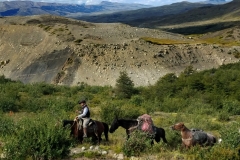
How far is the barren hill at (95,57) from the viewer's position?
4706cm

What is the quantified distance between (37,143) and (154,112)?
13.0 m

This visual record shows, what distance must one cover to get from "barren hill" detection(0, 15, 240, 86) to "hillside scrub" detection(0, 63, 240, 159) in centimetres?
1000

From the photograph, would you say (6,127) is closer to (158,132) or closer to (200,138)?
(158,132)

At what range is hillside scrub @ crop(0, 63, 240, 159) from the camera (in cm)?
917

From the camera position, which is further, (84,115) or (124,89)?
(124,89)

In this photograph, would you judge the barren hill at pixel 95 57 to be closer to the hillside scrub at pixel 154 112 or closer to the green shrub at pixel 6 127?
the hillside scrub at pixel 154 112

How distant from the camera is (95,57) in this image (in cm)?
4988

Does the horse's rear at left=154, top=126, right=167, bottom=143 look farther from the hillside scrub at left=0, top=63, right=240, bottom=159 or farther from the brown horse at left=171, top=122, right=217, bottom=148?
the brown horse at left=171, top=122, right=217, bottom=148

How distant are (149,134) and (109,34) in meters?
51.2

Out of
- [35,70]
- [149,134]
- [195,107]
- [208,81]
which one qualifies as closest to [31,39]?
[35,70]

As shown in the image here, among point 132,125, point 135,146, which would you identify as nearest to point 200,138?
point 135,146

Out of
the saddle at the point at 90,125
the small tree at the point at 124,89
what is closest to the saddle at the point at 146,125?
the saddle at the point at 90,125

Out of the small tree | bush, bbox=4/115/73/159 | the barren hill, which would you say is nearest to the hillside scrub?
bush, bbox=4/115/73/159

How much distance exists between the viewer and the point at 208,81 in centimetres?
2925
